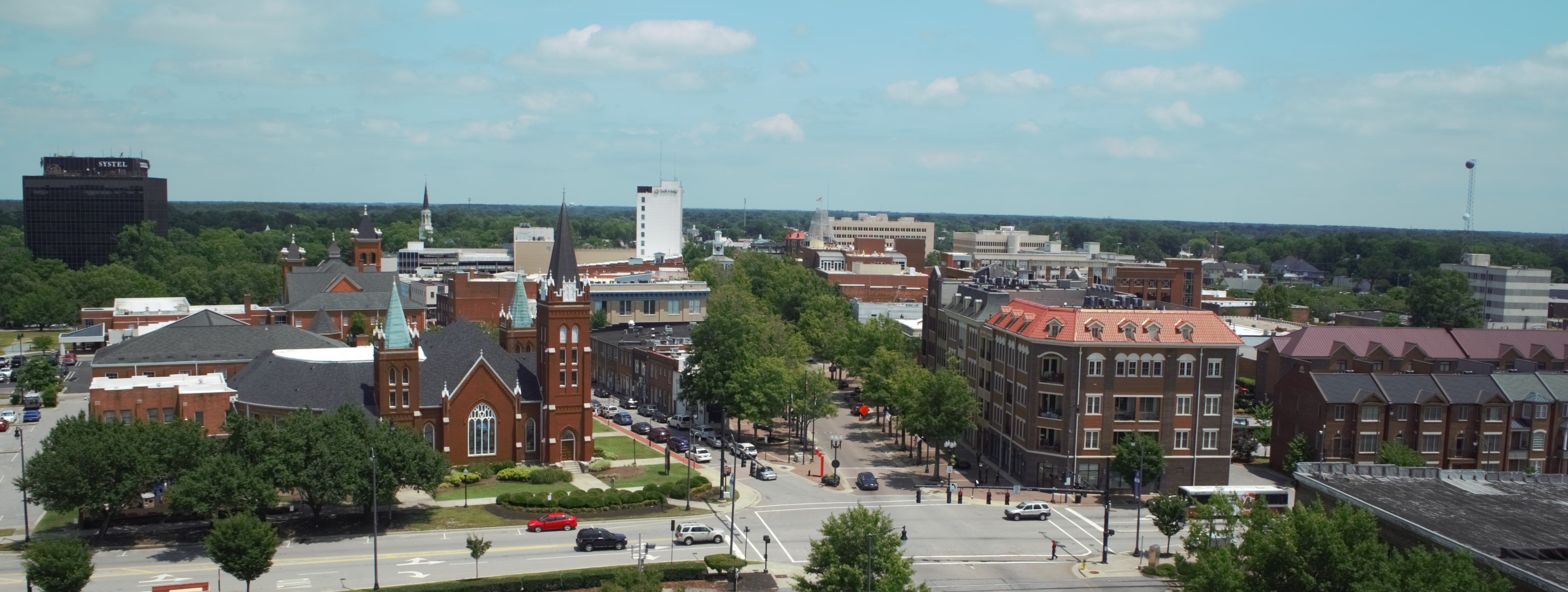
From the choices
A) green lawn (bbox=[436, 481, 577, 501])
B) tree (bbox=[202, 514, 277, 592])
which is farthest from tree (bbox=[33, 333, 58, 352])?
tree (bbox=[202, 514, 277, 592])

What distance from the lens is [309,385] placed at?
84.2m

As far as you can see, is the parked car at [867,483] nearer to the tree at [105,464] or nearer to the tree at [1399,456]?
the tree at [1399,456]

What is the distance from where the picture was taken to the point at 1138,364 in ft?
266

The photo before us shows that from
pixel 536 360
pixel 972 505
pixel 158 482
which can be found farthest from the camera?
pixel 536 360

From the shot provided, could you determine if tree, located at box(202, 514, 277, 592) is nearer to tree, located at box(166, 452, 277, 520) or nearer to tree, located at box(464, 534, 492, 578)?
tree, located at box(166, 452, 277, 520)

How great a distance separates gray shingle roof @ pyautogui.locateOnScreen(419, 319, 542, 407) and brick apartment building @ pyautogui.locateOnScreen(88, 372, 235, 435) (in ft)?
48.0

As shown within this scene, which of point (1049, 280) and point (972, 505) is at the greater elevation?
point (1049, 280)

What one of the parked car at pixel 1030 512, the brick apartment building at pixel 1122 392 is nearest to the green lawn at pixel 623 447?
the brick apartment building at pixel 1122 392

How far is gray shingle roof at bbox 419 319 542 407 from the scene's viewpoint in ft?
275

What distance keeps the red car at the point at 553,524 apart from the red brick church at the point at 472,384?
1682cm

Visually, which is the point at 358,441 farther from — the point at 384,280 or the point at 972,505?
the point at 384,280

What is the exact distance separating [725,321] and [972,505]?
29.3 m

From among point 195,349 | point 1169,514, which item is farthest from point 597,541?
point 195,349

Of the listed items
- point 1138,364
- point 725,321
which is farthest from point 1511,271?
point 725,321
